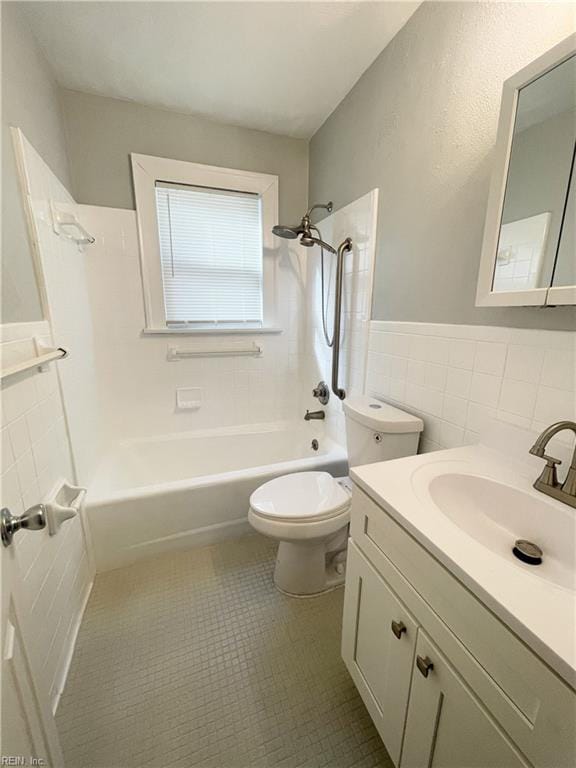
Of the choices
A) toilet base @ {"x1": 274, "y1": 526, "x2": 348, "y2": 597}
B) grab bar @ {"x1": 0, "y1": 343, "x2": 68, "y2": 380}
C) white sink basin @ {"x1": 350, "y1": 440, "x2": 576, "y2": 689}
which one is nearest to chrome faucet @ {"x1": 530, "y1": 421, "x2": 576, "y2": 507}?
white sink basin @ {"x1": 350, "y1": 440, "x2": 576, "y2": 689}

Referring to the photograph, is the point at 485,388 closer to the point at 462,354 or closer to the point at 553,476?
the point at 462,354

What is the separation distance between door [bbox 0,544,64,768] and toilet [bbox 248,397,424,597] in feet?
2.49

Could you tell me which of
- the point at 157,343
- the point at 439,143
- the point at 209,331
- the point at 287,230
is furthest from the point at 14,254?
the point at 439,143

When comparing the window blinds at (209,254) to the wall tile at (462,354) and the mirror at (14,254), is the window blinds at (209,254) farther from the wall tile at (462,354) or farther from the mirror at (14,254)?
the wall tile at (462,354)

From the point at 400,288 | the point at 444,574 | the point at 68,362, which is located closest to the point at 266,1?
the point at 400,288

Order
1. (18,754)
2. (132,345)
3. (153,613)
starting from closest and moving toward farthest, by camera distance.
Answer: (18,754)
(153,613)
(132,345)

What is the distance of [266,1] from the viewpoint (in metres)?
1.16

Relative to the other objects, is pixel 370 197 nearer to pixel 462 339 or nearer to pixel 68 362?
pixel 462 339

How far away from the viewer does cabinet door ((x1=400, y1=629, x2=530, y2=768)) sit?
19.8 inches

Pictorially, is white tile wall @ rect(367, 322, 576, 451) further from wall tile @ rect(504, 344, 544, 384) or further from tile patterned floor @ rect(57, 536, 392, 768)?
tile patterned floor @ rect(57, 536, 392, 768)

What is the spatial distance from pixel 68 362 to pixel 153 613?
46.7 inches

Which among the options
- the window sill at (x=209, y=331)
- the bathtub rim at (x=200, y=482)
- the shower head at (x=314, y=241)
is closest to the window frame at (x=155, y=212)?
the window sill at (x=209, y=331)

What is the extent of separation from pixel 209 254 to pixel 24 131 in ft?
3.44

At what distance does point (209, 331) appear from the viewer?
2158mm
